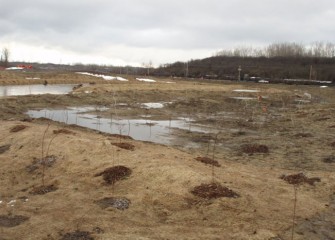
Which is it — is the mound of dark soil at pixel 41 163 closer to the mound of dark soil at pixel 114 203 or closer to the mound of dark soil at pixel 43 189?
the mound of dark soil at pixel 43 189

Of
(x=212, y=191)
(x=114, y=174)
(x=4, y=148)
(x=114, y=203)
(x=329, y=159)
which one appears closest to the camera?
(x=114, y=203)

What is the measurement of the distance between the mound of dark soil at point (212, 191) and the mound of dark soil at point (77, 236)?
2.94m

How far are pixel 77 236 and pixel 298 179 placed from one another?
21.3ft

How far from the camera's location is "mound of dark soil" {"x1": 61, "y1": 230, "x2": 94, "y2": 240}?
25.2 feet

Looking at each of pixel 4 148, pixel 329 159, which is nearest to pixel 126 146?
pixel 4 148

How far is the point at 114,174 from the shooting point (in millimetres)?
11008

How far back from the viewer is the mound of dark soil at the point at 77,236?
7.67 m

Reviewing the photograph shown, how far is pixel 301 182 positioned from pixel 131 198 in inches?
188

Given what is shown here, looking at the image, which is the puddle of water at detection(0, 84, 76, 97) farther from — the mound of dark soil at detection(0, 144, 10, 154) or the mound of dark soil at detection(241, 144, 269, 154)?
the mound of dark soil at detection(241, 144, 269, 154)

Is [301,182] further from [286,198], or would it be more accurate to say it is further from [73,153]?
[73,153]

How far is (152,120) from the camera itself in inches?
963

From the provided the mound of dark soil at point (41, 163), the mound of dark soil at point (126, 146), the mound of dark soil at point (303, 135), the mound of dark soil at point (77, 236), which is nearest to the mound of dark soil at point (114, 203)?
the mound of dark soil at point (77, 236)

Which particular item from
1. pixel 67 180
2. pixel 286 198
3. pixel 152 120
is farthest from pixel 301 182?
pixel 152 120

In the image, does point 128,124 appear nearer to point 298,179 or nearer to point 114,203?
point 298,179
